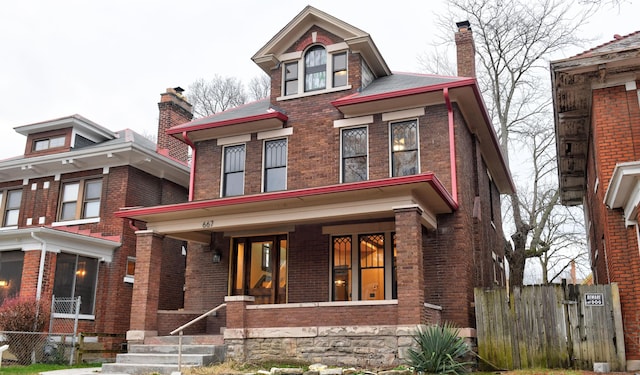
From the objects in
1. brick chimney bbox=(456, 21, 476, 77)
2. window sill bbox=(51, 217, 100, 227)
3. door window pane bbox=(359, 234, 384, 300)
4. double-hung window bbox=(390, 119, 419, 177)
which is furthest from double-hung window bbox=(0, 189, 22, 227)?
brick chimney bbox=(456, 21, 476, 77)

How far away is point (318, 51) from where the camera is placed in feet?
54.6

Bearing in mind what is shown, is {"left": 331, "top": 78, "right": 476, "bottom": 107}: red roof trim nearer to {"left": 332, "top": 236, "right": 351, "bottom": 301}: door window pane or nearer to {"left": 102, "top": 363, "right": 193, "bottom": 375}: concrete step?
{"left": 332, "top": 236, "right": 351, "bottom": 301}: door window pane

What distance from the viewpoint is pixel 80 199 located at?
19.7 m

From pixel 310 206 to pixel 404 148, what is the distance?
11.2 ft

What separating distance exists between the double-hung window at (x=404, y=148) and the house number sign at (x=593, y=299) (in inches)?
194

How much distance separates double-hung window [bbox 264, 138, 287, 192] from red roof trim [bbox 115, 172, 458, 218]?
3.02m

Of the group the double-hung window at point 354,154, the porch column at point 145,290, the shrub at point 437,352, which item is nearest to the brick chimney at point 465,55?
the double-hung window at point 354,154

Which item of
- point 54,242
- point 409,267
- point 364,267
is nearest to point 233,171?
point 364,267

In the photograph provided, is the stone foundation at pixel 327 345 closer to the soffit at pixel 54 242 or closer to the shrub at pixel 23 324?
the shrub at pixel 23 324

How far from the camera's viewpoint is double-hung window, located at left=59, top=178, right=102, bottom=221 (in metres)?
19.5

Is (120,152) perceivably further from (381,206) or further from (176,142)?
(381,206)

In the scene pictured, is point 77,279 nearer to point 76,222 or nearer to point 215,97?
point 76,222

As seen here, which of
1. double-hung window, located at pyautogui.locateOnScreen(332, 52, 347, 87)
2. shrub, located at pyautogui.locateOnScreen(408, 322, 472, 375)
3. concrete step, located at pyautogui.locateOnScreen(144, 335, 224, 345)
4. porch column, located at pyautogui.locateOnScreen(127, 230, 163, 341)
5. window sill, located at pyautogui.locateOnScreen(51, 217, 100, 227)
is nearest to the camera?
shrub, located at pyautogui.locateOnScreen(408, 322, 472, 375)

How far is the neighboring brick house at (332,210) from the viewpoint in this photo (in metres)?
11.9
